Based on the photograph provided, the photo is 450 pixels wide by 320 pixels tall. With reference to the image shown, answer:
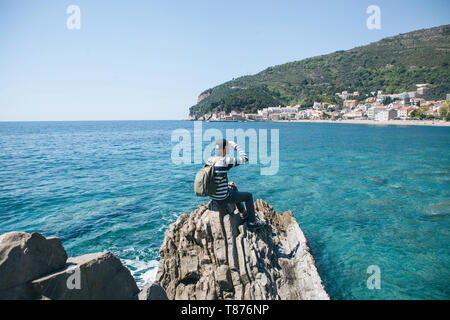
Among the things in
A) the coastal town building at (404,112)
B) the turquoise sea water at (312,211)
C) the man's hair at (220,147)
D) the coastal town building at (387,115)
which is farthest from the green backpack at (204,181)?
the coastal town building at (404,112)

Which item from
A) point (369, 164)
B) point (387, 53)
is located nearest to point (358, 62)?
point (387, 53)

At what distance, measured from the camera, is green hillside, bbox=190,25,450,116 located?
12650cm

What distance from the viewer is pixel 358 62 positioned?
18362 cm

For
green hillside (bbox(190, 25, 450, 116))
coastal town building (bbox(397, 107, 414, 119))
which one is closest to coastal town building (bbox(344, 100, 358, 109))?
green hillside (bbox(190, 25, 450, 116))

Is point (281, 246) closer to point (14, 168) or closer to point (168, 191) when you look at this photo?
point (168, 191)

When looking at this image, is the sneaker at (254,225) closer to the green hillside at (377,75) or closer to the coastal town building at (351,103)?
the green hillside at (377,75)

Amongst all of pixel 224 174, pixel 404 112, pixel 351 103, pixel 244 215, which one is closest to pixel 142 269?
pixel 244 215

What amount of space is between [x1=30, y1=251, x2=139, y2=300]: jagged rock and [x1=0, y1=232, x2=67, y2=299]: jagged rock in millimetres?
151

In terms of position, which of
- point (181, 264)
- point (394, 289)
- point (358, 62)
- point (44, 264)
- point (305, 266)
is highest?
point (358, 62)

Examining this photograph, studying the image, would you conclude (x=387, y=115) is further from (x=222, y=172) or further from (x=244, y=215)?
(x=222, y=172)

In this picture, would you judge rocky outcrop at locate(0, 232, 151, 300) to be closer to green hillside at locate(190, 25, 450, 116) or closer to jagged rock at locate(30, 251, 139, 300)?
jagged rock at locate(30, 251, 139, 300)

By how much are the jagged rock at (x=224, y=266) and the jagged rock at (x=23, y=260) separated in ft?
9.90

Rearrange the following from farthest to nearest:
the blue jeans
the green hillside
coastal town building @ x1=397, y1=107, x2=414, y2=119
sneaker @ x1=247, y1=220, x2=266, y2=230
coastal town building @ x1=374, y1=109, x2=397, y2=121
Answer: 1. the green hillside
2. coastal town building @ x1=374, y1=109, x2=397, y2=121
3. coastal town building @ x1=397, y1=107, x2=414, y2=119
4. sneaker @ x1=247, y1=220, x2=266, y2=230
5. the blue jeans
